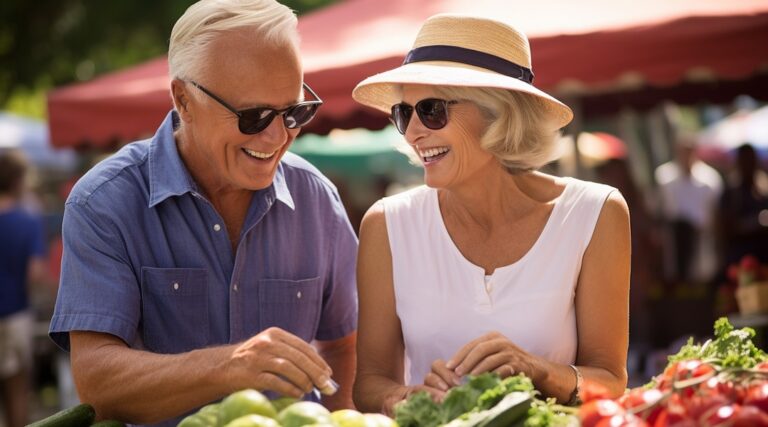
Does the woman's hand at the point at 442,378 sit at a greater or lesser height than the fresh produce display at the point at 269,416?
lesser

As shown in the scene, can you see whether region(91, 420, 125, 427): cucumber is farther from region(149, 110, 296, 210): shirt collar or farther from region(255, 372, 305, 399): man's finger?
region(149, 110, 296, 210): shirt collar

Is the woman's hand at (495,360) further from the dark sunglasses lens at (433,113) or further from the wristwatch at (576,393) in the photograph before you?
the dark sunglasses lens at (433,113)

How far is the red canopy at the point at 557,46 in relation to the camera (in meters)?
5.57

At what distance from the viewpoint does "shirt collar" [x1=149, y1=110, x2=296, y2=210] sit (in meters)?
3.06

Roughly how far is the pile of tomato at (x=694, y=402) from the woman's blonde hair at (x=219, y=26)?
1402mm

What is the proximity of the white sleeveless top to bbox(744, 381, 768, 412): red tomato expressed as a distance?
831 millimetres

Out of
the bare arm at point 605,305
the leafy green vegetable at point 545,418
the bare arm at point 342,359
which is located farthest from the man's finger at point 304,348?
the bare arm at point 342,359

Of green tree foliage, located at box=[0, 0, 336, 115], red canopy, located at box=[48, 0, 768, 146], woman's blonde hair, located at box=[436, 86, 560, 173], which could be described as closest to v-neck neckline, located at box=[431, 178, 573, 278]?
woman's blonde hair, located at box=[436, 86, 560, 173]

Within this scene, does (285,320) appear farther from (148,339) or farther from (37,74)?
(37,74)

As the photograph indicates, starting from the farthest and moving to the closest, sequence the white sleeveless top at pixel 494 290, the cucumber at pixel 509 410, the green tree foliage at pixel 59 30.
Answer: the green tree foliage at pixel 59 30
the white sleeveless top at pixel 494 290
the cucumber at pixel 509 410

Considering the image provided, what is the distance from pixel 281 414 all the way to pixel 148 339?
0.80 metres

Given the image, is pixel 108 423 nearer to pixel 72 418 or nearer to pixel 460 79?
pixel 72 418

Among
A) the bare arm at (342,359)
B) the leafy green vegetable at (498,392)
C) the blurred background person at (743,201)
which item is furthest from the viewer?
the blurred background person at (743,201)

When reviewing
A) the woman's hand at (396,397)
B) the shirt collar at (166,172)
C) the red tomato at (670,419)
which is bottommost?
the woman's hand at (396,397)
